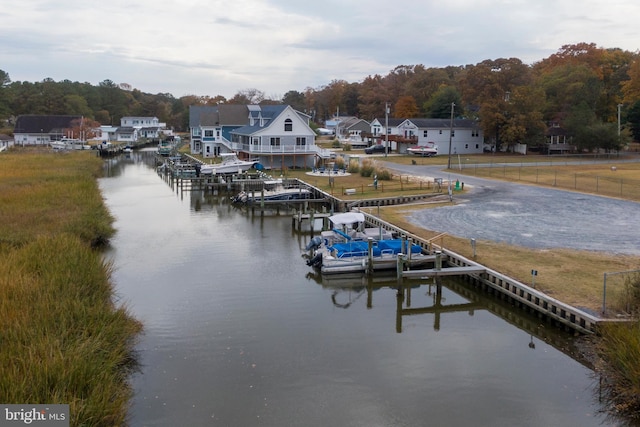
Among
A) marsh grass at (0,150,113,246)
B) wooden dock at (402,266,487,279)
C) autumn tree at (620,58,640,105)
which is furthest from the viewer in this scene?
autumn tree at (620,58,640,105)

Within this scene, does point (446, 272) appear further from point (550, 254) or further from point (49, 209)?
point (49, 209)

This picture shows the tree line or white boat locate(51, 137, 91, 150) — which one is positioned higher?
the tree line

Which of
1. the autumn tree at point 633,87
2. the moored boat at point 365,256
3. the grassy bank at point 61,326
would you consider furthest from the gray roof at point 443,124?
the grassy bank at point 61,326

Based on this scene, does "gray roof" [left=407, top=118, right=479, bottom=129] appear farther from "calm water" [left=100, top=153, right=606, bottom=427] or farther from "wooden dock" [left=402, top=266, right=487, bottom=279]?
"wooden dock" [left=402, top=266, right=487, bottom=279]

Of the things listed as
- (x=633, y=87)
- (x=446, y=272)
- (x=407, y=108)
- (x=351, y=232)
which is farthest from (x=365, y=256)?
(x=407, y=108)

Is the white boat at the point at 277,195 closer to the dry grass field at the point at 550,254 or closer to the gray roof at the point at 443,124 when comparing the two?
the dry grass field at the point at 550,254

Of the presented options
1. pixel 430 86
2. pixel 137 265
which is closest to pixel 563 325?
pixel 137 265

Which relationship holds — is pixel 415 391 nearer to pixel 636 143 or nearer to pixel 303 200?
pixel 303 200

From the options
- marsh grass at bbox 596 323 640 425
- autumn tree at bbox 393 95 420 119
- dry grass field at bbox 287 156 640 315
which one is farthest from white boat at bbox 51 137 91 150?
marsh grass at bbox 596 323 640 425
